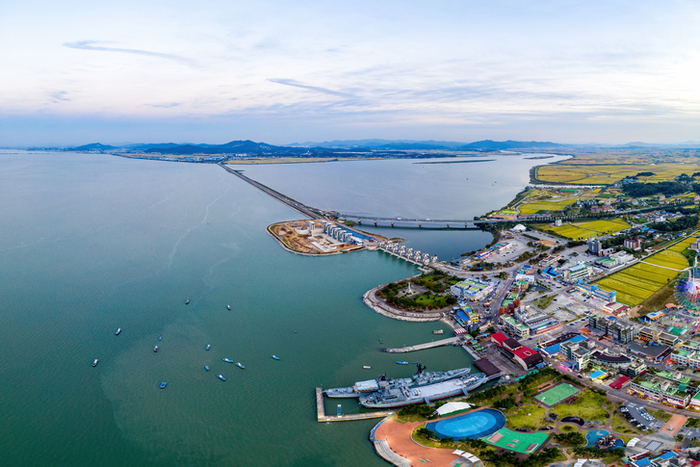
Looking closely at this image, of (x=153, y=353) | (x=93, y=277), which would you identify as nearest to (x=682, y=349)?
(x=153, y=353)

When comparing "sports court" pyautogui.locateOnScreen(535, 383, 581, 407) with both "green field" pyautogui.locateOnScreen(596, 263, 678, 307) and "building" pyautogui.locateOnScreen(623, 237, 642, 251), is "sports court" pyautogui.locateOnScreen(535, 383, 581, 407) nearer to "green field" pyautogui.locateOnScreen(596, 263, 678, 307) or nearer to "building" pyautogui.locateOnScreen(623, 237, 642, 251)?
"green field" pyautogui.locateOnScreen(596, 263, 678, 307)

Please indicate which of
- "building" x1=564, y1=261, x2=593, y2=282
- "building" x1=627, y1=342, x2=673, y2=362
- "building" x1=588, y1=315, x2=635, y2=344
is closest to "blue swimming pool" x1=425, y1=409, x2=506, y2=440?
"building" x1=627, y1=342, x2=673, y2=362

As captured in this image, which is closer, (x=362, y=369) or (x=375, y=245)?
(x=362, y=369)

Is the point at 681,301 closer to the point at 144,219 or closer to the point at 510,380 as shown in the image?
the point at 510,380

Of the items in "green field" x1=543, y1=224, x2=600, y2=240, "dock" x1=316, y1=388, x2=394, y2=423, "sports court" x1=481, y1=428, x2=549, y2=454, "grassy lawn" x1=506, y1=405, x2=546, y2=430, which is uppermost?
"green field" x1=543, y1=224, x2=600, y2=240

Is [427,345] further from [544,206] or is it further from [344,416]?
[544,206]

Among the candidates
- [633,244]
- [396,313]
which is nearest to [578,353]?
[396,313]
